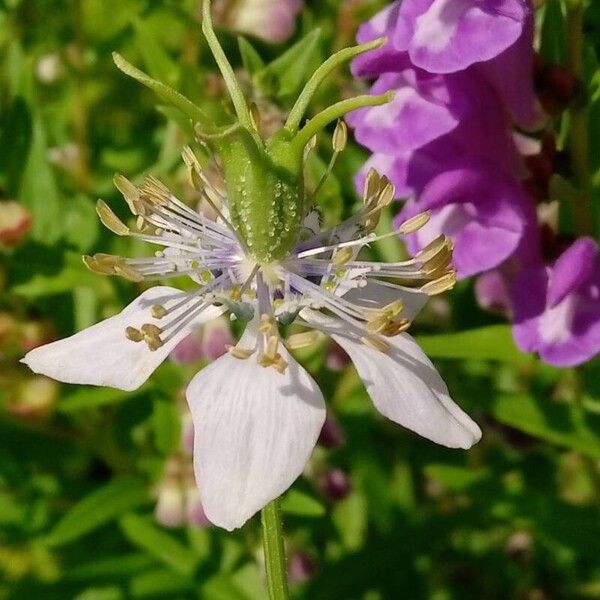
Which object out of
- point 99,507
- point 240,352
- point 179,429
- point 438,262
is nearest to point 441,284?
point 438,262

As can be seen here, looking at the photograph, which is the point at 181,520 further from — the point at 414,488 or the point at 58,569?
the point at 414,488

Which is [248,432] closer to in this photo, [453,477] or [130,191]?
[130,191]

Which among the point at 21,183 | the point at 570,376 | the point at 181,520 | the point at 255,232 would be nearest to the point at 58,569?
the point at 181,520

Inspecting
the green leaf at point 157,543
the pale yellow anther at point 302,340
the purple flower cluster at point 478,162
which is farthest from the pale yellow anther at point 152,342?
the green leaf at point 157,543

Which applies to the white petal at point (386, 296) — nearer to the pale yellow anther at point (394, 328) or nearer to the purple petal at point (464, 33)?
the pale yellow anther at point (394, 328)

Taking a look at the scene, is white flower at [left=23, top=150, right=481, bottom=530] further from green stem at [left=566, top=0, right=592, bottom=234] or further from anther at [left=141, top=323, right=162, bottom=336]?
green stem at [left=566, top=0, right=592, bottom=234]
